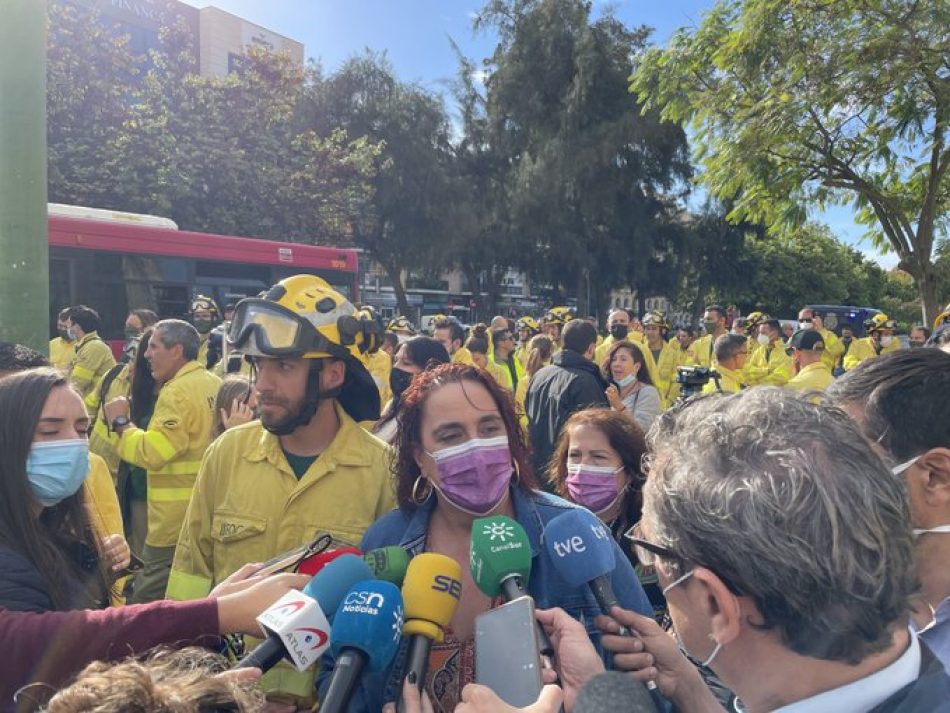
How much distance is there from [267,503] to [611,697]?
1.62 m

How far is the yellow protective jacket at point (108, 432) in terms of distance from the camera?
16.9 ft

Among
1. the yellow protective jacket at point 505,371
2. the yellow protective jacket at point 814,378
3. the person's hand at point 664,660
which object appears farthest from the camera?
the yellow protective jacket at point 505,371

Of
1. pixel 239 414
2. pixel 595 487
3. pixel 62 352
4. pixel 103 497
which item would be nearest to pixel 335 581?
pixel 595 487

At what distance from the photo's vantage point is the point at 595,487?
3.29 meters

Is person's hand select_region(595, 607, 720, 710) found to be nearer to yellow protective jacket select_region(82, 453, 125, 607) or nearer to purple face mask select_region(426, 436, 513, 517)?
purple face mask select_region(426, 436, 513, 517)

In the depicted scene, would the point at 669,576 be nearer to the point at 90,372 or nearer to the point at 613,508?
the point at 613,508

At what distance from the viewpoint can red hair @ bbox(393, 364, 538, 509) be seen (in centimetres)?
244

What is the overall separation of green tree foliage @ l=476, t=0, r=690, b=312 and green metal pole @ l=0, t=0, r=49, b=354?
25282mm

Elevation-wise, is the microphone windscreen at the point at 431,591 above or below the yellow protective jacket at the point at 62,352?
below

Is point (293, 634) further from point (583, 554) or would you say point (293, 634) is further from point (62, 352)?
point (62, 352)

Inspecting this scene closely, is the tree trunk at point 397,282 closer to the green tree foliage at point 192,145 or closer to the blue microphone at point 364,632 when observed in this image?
the green tree foliage at point 192,145

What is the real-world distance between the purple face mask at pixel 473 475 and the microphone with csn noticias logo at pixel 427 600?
50 cm

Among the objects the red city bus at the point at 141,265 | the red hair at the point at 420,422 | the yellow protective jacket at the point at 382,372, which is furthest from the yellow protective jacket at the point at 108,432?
the red city bus at the point at 141,265

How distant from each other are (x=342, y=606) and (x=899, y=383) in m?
1.71
